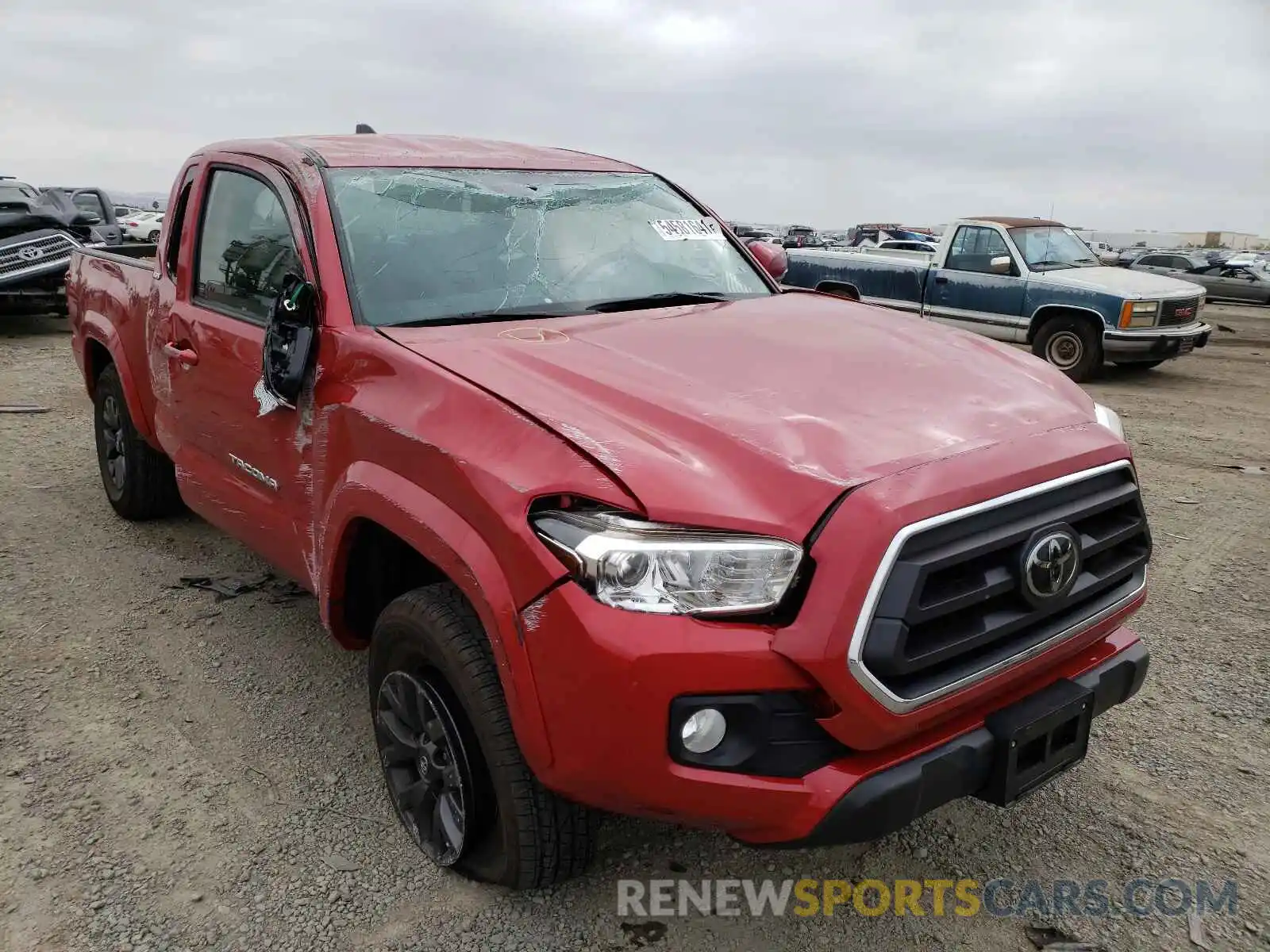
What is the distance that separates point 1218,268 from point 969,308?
1558 centimetres

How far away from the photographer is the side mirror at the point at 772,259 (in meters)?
4.07

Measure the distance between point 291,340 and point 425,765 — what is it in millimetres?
1261

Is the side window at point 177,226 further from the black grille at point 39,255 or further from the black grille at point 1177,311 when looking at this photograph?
the black grille at point 1177,311

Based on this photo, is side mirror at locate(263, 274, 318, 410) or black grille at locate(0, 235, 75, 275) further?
black grille at locate(0, 235, 75, 275)

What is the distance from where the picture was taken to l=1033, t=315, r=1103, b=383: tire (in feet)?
33.5

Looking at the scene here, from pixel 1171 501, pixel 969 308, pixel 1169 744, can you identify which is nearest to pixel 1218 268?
pixel 969 308

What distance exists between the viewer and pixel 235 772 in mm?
2934

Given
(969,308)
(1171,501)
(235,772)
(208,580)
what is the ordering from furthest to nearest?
(969,308) → (1171,501) → (208,580) → (235,772)

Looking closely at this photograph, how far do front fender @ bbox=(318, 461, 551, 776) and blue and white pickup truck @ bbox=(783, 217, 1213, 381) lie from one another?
28.8 ft

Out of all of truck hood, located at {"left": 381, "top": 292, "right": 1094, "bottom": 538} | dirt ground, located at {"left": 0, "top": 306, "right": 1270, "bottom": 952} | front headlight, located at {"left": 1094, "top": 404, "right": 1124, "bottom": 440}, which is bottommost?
dirt ground, located at {"left": 0, "top": 306, "right": 1270, "bottom": 952}

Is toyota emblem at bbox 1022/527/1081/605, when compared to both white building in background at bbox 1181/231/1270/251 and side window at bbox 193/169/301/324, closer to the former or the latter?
side window at bbox 193/169/301/324

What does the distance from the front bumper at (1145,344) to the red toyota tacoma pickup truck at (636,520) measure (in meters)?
8.01

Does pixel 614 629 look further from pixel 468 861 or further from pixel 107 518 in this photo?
pixel 107 518

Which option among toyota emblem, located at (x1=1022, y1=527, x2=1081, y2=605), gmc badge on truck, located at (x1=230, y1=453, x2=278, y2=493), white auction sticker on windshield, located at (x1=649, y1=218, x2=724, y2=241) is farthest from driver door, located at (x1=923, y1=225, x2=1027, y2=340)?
toyota emblem, located at (x1=1022, y1=527, x2=1081, y2=605)
